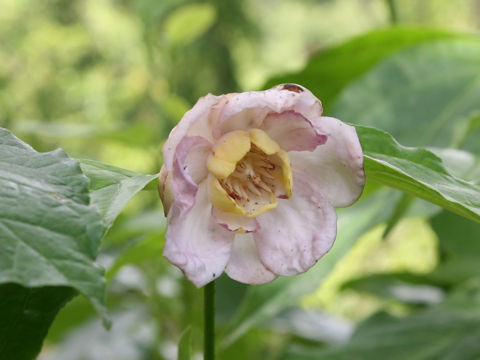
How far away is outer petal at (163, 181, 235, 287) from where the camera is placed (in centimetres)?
27

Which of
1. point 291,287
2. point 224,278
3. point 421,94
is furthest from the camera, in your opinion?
point 224,278

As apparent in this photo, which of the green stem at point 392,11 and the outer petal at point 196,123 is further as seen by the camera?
the green stem at point 392,11

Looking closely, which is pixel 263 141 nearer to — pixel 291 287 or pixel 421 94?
pixel 291 287

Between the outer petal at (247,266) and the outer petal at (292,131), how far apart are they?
1.8 inches

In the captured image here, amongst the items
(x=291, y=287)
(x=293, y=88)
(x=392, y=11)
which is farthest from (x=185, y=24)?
(x=293, y=88)

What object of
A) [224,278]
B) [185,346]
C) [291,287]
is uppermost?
[185,346]

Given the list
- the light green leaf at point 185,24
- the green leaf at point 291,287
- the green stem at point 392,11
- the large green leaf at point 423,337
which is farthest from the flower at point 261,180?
the light green leaf at point 185,24

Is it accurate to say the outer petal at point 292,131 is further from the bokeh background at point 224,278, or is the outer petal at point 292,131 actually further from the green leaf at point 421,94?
the green leaf at point 421,94

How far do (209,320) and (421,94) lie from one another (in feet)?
1.71

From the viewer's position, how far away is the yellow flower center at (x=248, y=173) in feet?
0.97

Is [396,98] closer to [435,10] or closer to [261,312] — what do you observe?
[261,312]

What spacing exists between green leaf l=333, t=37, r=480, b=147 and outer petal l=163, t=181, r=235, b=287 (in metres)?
0.41

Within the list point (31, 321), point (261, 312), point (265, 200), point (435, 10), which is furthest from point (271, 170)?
point (435, 10)

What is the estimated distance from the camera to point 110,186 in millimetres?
271
